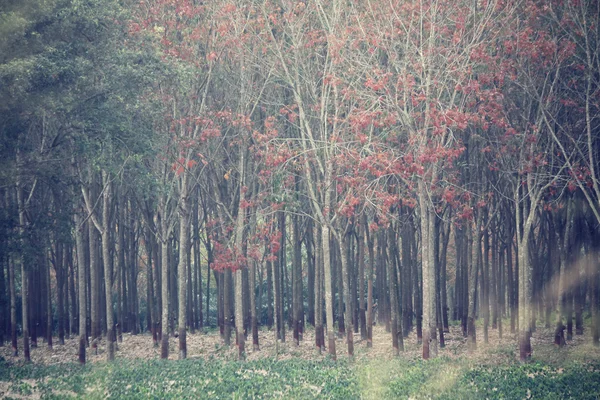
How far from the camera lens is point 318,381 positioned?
14375mm

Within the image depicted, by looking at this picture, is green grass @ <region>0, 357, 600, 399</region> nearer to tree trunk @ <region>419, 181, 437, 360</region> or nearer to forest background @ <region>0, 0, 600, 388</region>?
tree trunk @ <region>419, 181, 437, 360</region>

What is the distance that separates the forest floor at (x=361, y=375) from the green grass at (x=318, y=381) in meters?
0.02

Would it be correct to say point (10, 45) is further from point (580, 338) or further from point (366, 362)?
point (580, 338)

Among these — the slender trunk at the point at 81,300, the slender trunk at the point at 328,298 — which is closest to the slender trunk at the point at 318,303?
the slender trunk at the point at 328,298

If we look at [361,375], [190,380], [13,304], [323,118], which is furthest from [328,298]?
[13,304]

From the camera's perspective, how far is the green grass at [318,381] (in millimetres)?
12703

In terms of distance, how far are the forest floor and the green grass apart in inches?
0.9

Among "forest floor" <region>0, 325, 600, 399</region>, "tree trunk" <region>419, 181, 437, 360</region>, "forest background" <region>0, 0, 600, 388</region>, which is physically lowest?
"forest floor" <region>0, 325, 600, 399</region>

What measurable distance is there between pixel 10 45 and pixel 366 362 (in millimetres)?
12623

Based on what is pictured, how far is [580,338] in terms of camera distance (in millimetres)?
22422

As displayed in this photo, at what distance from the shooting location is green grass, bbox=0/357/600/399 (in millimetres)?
12703

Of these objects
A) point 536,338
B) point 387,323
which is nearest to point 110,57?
point 387,323

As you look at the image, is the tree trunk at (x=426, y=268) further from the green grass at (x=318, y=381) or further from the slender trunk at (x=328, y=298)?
the slender trunk at (x=328, y=298)

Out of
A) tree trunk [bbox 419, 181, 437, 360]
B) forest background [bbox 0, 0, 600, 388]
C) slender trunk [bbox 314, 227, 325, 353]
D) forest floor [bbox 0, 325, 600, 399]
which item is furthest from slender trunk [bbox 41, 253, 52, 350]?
tree trunk [bbox 419, 181, 437, 360]
